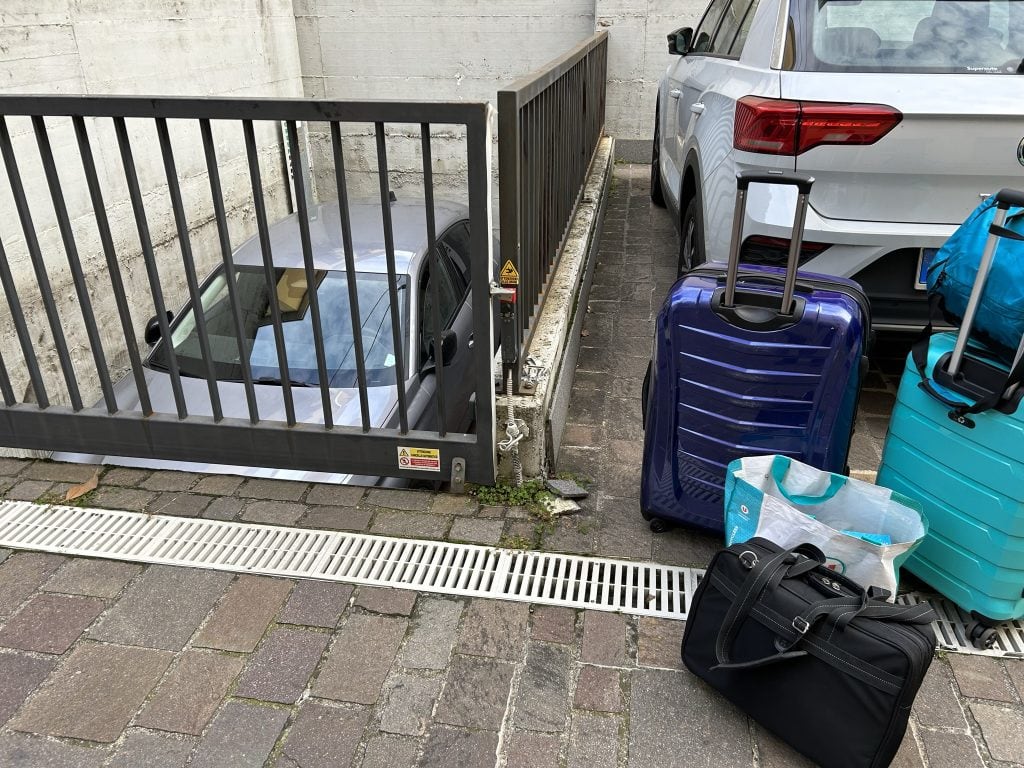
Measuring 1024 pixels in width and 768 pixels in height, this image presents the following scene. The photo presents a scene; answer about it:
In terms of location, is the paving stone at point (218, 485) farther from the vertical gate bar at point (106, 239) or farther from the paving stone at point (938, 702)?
the paving stone at point (938, 702)

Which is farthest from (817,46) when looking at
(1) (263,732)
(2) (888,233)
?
(1) (263,732)

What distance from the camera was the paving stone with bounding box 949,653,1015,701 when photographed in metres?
2.16

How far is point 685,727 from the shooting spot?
2.05m

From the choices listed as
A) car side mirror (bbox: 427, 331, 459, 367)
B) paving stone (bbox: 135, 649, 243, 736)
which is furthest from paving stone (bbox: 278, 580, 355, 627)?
car side mirror (bbox: 427, 331, 459, 367)

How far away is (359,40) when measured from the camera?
10.2m

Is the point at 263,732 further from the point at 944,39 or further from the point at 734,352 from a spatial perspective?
the point at 944,39

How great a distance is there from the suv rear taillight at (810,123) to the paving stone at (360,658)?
90.5 inches

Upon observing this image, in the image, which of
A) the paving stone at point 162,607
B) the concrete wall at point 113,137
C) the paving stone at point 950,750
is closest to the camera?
the paving stone at point 950,750

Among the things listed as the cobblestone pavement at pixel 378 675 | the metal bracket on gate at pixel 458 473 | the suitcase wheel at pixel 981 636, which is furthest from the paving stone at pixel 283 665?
the suitcase wheel at pixel 981 636

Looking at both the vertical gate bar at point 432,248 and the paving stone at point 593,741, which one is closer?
the paving stone at point 593,741

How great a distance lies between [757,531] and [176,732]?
1710 mm

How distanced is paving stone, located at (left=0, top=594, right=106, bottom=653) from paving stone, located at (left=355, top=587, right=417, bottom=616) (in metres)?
0.84

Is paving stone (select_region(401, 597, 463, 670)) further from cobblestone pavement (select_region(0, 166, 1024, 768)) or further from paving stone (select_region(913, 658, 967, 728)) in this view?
paving stone (select_region(913, 658, 967, 728))

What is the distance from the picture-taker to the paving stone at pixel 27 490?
3.07 meters
